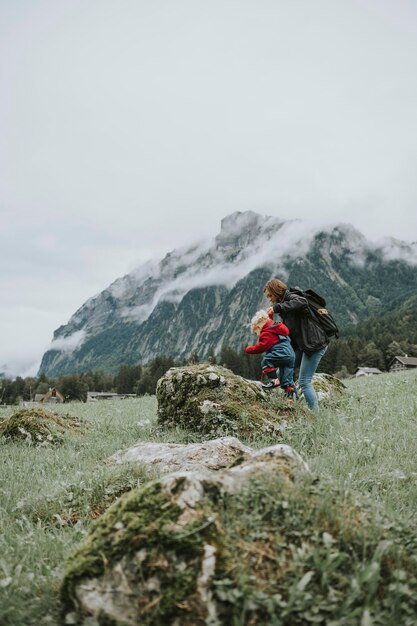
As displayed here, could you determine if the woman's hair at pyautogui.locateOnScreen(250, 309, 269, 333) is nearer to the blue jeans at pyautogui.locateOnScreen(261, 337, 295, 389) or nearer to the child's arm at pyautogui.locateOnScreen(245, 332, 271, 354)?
the child's arm at pyautogui.locateOnScreen(245, 332, 271, 354)

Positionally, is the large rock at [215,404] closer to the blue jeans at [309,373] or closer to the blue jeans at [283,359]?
the blue jeans at [309,373]

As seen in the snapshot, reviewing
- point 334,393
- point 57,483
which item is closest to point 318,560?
point 57,483

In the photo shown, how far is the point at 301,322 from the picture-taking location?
33.2ft

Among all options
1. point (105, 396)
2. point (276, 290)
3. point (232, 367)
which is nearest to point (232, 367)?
point (232, 367)

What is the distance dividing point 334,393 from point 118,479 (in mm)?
9206

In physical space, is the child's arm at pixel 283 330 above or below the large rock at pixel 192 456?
above

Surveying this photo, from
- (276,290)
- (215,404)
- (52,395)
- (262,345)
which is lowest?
(52,395)

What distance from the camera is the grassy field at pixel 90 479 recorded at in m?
3.36

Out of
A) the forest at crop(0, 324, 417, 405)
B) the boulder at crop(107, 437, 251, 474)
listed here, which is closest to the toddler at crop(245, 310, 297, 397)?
the boulder at crop(107, 437, 251, 474)

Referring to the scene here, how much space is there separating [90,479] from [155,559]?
3344 mm

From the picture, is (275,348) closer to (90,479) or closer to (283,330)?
(283,330)

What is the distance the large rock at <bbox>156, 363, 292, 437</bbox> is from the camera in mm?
8469

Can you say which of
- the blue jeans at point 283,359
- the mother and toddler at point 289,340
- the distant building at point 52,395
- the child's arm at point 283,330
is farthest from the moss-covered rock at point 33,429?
the distant building at point 52,395

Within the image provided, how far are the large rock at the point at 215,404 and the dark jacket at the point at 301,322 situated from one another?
1515mm
